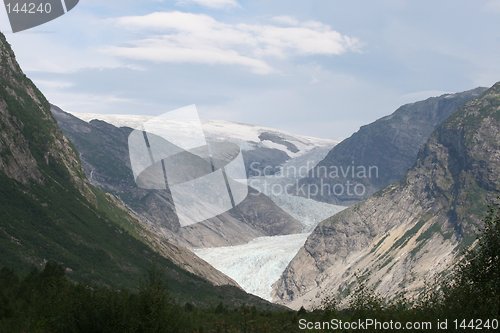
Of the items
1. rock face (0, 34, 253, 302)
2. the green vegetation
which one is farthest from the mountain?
the green vegetation

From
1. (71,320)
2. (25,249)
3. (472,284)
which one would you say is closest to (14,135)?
(25,249)

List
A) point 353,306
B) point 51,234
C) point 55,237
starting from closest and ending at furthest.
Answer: point 353,306 < point 51,234 < point 55,237

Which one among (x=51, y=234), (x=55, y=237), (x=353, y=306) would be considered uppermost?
(x=353, y=306)

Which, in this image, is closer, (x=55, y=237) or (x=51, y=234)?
(x=51, y=234)

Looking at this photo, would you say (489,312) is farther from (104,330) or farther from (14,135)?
(14,135)

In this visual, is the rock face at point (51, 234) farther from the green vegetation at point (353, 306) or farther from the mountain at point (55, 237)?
the green vegetation at point (353, 306)

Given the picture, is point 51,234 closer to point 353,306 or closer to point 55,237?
point 55,237

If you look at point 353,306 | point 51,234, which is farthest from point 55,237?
point 353,306

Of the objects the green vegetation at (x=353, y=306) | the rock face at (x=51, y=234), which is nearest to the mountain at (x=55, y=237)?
the rock face at (x=51, y=234)

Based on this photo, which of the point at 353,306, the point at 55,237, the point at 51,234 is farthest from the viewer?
the point at 55,237

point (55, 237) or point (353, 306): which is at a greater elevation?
point (353, 306)

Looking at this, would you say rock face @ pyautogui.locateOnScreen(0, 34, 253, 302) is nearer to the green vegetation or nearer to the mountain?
the mountain

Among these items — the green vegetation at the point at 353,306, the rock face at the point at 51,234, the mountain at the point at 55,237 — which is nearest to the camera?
the green vegetation at the point at 353,306

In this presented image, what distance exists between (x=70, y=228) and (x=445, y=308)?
5830 inches
